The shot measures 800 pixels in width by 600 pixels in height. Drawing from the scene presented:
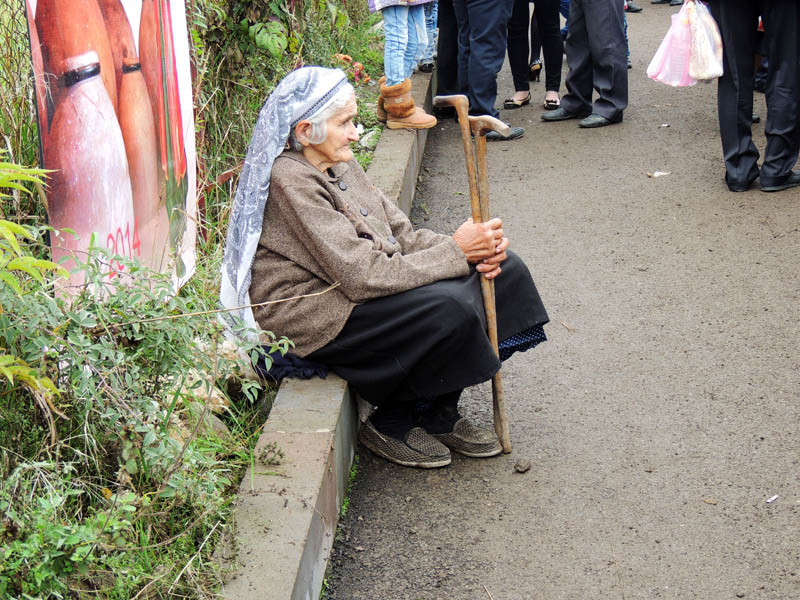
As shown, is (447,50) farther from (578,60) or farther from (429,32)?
(578,60)

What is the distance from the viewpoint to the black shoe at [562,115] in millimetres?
7818

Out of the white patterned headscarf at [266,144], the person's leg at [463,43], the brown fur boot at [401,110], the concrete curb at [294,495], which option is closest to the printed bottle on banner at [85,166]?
the white patterned headscarf at [266,144]

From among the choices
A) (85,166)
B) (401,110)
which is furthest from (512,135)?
(85,166)

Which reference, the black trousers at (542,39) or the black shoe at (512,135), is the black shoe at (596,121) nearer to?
the black shoe at (512,135)

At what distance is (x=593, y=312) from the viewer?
477 cm

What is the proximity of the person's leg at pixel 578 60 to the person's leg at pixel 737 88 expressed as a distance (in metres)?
1.61

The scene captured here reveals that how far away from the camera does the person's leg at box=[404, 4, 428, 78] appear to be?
7.00 metres

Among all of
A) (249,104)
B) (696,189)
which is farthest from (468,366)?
(696,189)

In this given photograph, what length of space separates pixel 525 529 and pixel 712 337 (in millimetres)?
1617

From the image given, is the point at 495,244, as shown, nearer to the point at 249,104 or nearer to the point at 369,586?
the point at 369,586

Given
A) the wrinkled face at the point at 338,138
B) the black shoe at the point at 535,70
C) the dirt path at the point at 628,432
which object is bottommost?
the dirt path at the point at 628,432

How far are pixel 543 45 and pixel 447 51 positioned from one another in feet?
2.54

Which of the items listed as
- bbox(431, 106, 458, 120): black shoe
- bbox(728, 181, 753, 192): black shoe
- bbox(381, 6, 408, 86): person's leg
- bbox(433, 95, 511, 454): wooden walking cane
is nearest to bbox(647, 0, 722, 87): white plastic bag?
bbox(728, 181, 753, 192): black shoe

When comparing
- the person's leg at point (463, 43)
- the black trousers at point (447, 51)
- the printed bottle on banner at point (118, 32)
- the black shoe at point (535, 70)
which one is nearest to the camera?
the printed bottle on banner at point (118, 32)
